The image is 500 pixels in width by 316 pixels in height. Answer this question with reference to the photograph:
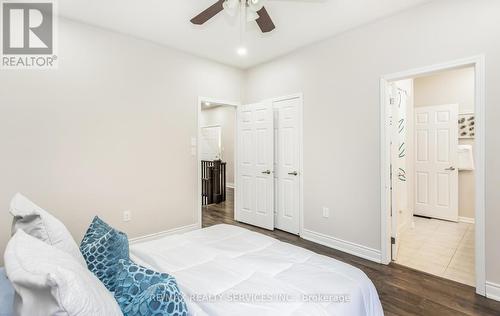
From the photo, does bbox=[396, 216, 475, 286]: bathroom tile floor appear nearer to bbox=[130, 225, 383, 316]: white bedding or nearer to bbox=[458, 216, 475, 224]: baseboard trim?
bbox=[458, 216, 475, 224]: baseboard trim

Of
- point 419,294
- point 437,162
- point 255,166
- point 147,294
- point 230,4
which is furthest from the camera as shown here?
point 437,162

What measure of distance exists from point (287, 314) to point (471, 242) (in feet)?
12.1

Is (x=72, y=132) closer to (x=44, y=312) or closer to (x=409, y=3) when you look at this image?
(x=44, y=312)

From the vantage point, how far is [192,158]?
380 centimetres

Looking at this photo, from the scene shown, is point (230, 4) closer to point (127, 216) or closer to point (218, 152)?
point (127, 216)

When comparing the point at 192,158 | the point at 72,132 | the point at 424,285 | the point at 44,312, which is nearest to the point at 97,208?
the point at 72,132

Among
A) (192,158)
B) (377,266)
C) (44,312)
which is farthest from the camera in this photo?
(192,158)

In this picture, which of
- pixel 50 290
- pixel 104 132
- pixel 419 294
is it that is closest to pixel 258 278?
pixel 50 290

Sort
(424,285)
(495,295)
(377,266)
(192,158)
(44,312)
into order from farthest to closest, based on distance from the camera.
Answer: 1. (192,158)
2. (377,266)
3. (424,285)
4. (495,295)
5. (44,312)

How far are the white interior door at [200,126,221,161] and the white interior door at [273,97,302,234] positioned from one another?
4.00m

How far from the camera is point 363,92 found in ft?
9.73

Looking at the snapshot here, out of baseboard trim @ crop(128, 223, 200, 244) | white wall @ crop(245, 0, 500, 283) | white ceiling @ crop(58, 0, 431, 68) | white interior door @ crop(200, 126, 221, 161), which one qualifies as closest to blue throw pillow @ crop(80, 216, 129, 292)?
baseboard trim @ crop(128, 223, 200, 244)

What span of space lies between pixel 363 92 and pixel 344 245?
189cm

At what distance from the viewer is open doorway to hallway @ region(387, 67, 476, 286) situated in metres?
3.67
